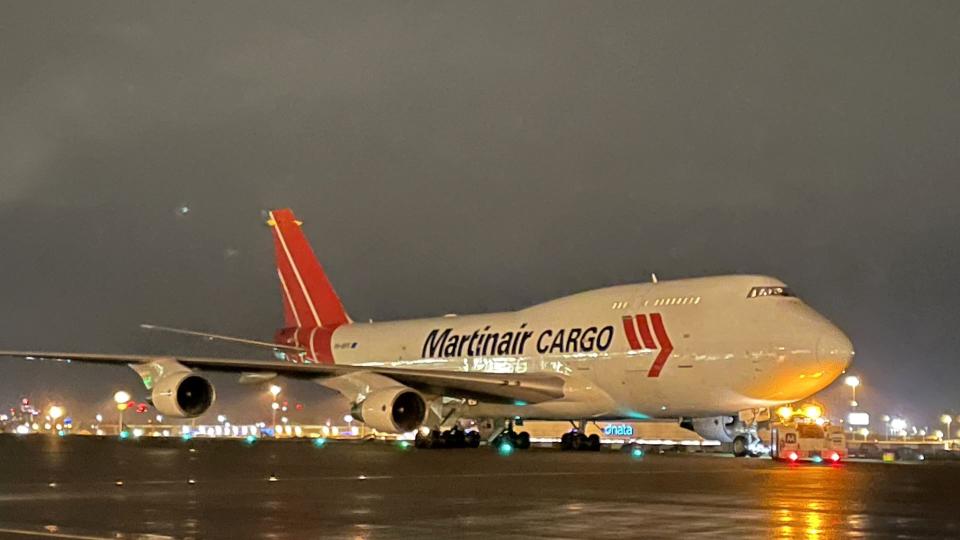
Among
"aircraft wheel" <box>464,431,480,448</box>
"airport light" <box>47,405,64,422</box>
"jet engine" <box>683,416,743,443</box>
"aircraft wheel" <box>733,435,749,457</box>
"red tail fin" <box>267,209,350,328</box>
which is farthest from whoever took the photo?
"airport light" <box>47,405,64,422</box>

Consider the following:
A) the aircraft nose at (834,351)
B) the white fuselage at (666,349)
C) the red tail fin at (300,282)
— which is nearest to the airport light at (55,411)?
the red tail fin at (300,282)

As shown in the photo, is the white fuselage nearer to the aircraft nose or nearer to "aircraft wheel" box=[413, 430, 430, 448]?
the aircraft nose

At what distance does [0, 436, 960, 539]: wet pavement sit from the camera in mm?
13797

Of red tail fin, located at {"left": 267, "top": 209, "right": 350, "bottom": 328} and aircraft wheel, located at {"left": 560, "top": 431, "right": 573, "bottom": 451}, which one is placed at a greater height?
red tail fin, located at {"left": 267, "top": 209, "right": 350, "bottom": 328}

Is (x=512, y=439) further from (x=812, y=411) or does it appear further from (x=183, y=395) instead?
(x=183, y=395)

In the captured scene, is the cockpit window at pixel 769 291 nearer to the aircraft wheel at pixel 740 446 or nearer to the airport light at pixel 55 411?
the aircraft wheel at pixel 740 446

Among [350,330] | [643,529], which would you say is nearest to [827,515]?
[643,529]

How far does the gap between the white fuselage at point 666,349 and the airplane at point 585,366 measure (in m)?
0.04

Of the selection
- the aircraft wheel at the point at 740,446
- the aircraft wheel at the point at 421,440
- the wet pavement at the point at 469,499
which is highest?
the aircraft wheel at the point at 421,440

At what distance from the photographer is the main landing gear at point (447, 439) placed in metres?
40.4

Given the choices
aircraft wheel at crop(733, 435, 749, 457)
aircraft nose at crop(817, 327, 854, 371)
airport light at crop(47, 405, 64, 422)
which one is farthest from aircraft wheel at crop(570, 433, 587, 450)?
airport light at crop(47, 405, 64, 422)

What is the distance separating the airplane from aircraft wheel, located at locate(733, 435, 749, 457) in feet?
0.13

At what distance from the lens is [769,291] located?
113 feet

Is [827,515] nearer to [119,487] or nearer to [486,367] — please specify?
[119,487]
